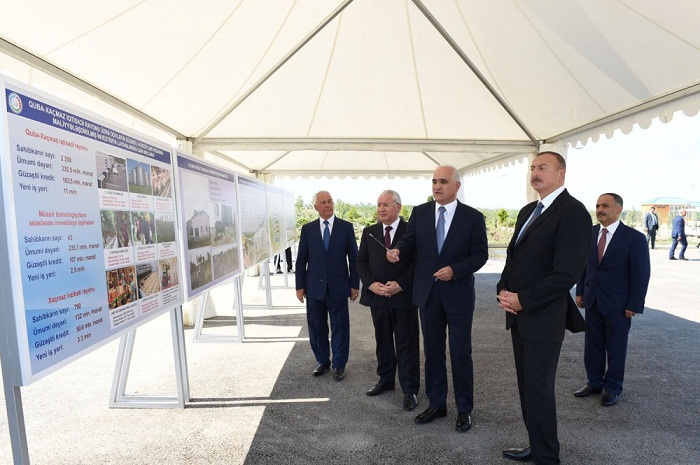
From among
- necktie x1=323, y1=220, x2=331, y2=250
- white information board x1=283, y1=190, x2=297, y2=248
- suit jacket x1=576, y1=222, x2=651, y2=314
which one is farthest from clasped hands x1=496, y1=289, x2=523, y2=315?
white information board x1=283, y1=190, x2=297, y2=248

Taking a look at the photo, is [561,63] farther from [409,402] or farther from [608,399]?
[409,402]

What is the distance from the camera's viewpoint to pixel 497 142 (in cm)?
670

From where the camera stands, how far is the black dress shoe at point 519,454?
2.50 m

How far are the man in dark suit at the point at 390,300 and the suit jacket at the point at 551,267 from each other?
1.05m

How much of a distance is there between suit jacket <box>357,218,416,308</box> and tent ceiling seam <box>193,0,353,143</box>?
9.27 feet

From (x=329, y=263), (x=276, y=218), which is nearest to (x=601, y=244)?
(x=329, y=263)

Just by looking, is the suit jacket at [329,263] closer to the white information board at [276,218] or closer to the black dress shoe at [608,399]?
the black dress shoe at [608,399]

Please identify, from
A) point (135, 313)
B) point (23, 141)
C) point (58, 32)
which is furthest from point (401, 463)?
point (58, 32)

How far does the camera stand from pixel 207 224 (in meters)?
3.83

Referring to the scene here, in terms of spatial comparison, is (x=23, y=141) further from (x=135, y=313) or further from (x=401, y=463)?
(x=401, y=463)

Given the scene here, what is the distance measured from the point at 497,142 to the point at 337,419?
5431mm

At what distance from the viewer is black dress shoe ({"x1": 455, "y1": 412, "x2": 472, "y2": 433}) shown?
284 centimetres

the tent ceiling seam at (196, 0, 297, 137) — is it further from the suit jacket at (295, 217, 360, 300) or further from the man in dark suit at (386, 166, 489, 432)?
the man in dark suit at (386, 166, 489, 432)

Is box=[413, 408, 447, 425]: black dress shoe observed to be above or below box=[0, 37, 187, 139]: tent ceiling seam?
below
